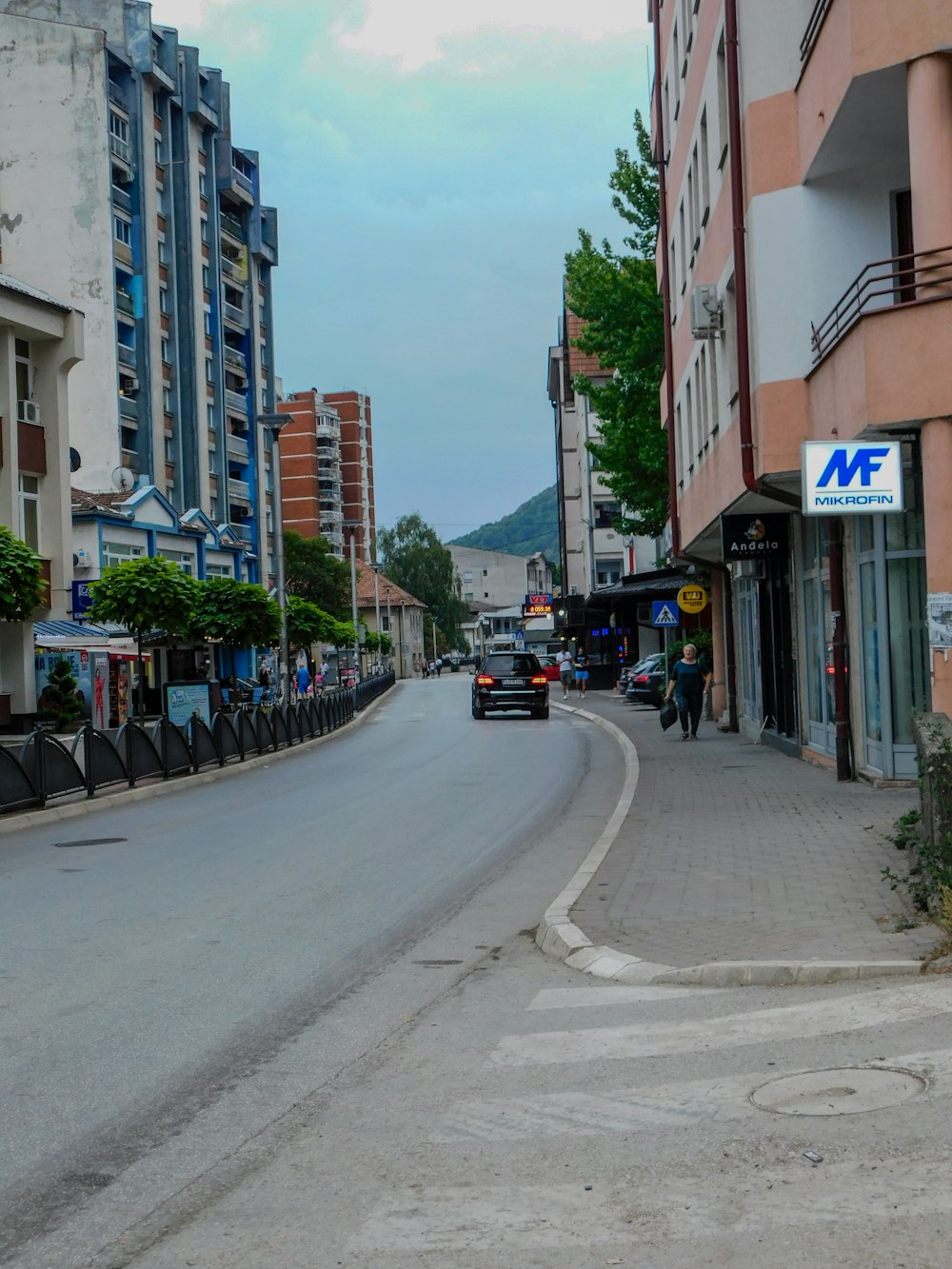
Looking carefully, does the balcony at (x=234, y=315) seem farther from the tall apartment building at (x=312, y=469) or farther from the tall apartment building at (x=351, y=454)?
the tall apartment building at (x=351, y=454)

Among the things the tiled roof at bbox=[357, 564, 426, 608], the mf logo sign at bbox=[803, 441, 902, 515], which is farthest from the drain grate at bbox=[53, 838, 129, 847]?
the tiled roof at bbox=[357, 564, 426, 608]

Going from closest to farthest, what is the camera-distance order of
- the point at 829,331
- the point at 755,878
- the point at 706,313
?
the point at 755,878
the point at 829,331
the point at 706,313

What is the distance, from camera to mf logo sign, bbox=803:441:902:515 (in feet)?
41.1

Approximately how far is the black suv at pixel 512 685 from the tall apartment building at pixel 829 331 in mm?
17361

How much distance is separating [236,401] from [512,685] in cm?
3583

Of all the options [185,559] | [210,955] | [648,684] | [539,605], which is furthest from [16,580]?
[539,605]

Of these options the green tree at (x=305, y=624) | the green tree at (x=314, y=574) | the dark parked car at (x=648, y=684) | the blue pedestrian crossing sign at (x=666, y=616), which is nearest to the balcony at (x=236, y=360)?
the green tree at (x=305, y=624)

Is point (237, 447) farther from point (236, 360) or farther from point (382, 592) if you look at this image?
point (382, 592)

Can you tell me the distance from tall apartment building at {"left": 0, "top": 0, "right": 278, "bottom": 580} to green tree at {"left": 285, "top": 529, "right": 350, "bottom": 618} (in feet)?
106

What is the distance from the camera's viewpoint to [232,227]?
247 ft

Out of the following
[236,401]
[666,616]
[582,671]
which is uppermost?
[236,401]

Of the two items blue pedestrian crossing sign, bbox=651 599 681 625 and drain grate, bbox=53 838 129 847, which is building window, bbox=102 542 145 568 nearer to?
blue pedestrian crossing sign, bbox=651 599 681 625

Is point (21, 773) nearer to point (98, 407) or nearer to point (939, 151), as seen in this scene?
point (939, 151)

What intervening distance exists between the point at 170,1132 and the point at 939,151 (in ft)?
36.4
